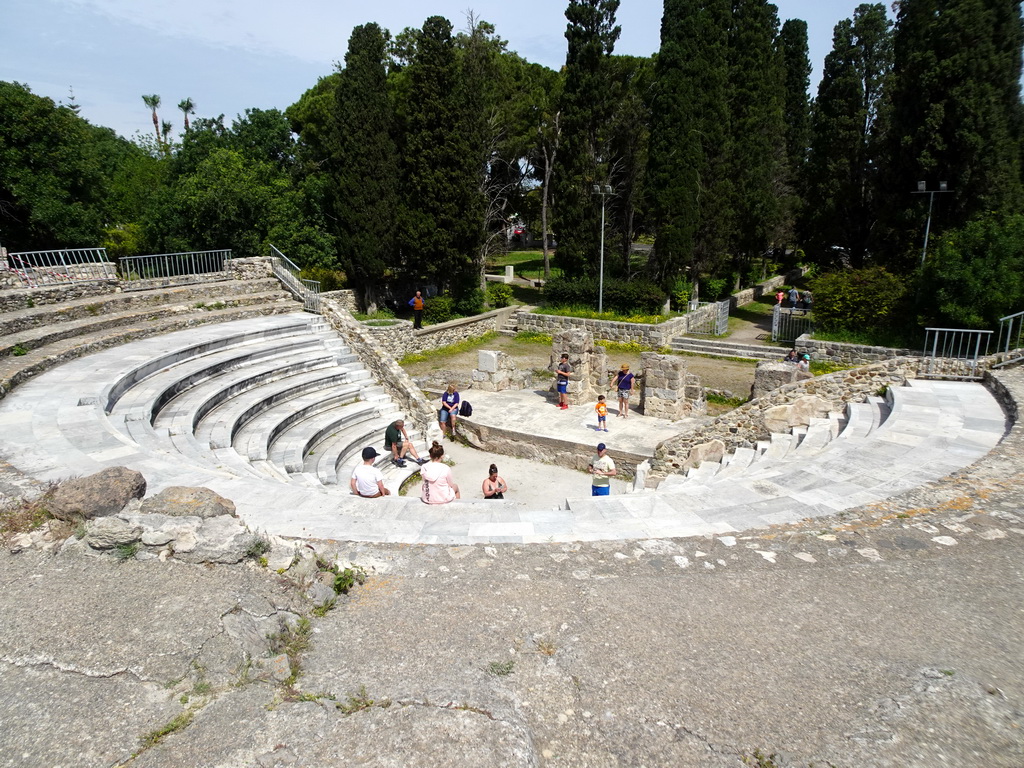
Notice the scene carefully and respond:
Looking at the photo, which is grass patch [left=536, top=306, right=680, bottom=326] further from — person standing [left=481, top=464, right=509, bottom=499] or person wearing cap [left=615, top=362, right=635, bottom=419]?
person standing [left=481, top=464, right=509, bottom=499]

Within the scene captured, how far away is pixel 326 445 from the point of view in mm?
11906

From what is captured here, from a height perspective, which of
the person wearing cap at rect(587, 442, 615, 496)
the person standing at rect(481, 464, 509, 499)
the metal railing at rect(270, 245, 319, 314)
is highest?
the metal railing at rect(270, 245, 319, 314)

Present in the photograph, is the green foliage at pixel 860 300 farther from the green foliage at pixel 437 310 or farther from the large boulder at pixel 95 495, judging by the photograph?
the large boulder at pixel 95 495

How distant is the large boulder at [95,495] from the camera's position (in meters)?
4.99

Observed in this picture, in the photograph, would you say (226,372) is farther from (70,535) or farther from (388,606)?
(388,606)

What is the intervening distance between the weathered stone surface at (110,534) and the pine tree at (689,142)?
23.6 meters

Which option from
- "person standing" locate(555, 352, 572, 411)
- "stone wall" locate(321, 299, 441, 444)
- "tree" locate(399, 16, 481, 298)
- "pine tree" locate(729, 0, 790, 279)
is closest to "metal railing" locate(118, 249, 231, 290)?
"stone wall" locate(321, 299, 441, 444)

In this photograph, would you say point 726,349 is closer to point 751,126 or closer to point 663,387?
point 663,387

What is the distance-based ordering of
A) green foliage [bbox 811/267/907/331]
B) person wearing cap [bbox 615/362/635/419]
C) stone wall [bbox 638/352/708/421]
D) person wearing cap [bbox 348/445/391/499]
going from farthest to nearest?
green foliage [bbox 811/267/907/331], person wearing cap [bbox 615/362/635/419], stone wall [bbox 638/352/708/421], person wearing cap [bbox 348/445/391/499]

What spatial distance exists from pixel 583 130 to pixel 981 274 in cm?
1605

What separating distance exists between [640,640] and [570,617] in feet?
1.65

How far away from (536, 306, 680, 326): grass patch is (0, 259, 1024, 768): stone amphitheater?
15.7 meters

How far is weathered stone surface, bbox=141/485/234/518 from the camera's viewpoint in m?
5.03

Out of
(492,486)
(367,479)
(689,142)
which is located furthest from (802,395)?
(689,142)
